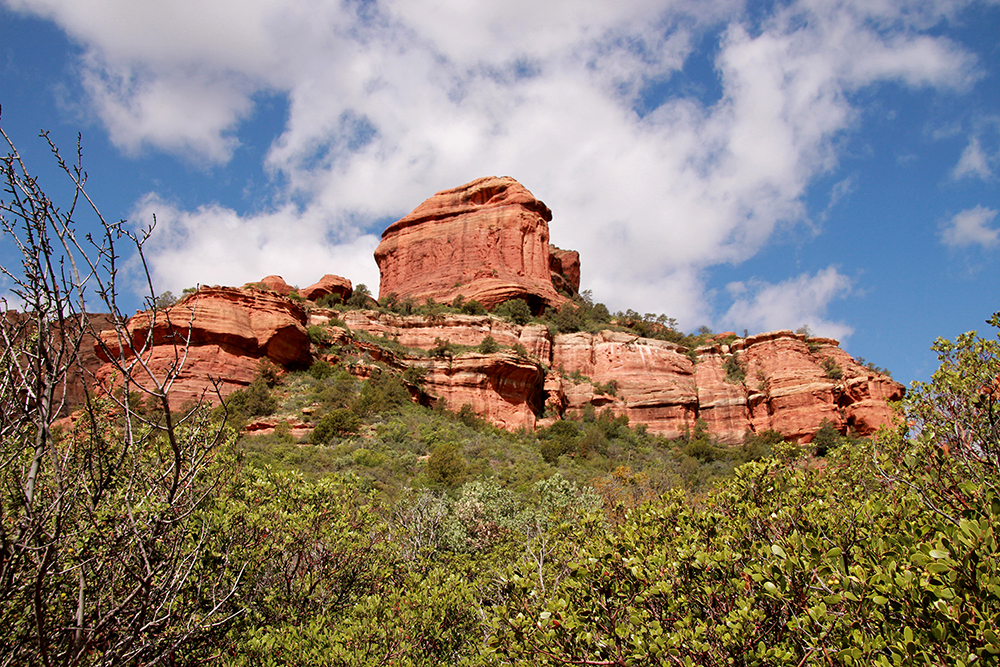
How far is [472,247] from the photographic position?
50.3 meters

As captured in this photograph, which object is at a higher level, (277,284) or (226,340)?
(277,284)

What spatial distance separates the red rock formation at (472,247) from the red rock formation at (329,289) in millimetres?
4839

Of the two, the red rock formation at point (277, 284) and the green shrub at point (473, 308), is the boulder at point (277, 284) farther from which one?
the green shrub at point (473, 308)

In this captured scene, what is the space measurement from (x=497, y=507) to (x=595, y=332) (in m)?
27.5

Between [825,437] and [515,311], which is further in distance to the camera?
[515,311]

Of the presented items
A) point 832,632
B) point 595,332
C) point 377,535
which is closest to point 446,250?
→ point 595,332

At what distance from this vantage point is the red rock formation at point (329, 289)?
46344mm

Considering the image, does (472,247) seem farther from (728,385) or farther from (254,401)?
(254,401)

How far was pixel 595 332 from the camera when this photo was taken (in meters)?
42.3

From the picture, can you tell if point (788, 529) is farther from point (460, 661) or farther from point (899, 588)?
point (460, 661)

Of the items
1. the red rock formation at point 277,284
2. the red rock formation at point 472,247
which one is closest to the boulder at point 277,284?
the red rock formation at point 277,284

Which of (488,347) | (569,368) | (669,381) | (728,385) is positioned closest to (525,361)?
(488,347)

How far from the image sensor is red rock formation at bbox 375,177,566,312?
4797cm

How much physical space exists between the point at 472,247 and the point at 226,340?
2546 cm
